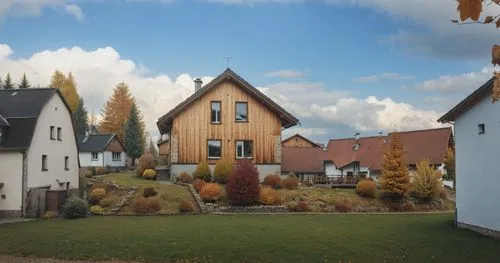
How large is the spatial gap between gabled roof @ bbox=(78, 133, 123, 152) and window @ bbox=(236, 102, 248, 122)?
3205 cm

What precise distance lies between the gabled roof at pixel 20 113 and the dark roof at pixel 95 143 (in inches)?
1292

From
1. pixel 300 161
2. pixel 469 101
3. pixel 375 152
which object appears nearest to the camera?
pixel 469 101

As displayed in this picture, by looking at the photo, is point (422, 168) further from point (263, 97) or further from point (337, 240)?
point (337, 240)

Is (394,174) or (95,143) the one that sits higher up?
(95,143)

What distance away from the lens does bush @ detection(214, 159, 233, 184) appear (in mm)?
34812

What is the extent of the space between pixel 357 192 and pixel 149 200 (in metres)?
15.3

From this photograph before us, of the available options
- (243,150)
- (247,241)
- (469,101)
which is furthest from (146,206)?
(469,101)

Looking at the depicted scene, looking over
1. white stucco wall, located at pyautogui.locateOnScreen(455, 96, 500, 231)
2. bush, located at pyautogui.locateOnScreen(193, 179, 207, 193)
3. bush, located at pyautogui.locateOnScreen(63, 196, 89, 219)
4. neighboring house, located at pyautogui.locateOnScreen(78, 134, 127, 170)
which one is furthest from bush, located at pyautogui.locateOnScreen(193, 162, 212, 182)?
neighboring house, located at pyautogui.locateOnScreen(78, 134, 127, 170)

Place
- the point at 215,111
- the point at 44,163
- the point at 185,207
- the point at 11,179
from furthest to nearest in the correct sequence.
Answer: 1. the point at 215,111
2. the point at 44,163
3. the point at 11,179
4. the point at 185,207

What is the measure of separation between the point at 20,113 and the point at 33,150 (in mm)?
2704

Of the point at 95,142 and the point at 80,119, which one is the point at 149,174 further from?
the point at 80,119

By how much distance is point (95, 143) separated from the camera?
6562 cm

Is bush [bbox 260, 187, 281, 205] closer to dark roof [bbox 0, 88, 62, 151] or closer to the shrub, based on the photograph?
the shrub

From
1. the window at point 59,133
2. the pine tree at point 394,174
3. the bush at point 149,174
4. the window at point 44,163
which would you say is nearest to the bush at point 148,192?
the window at point 44,163
